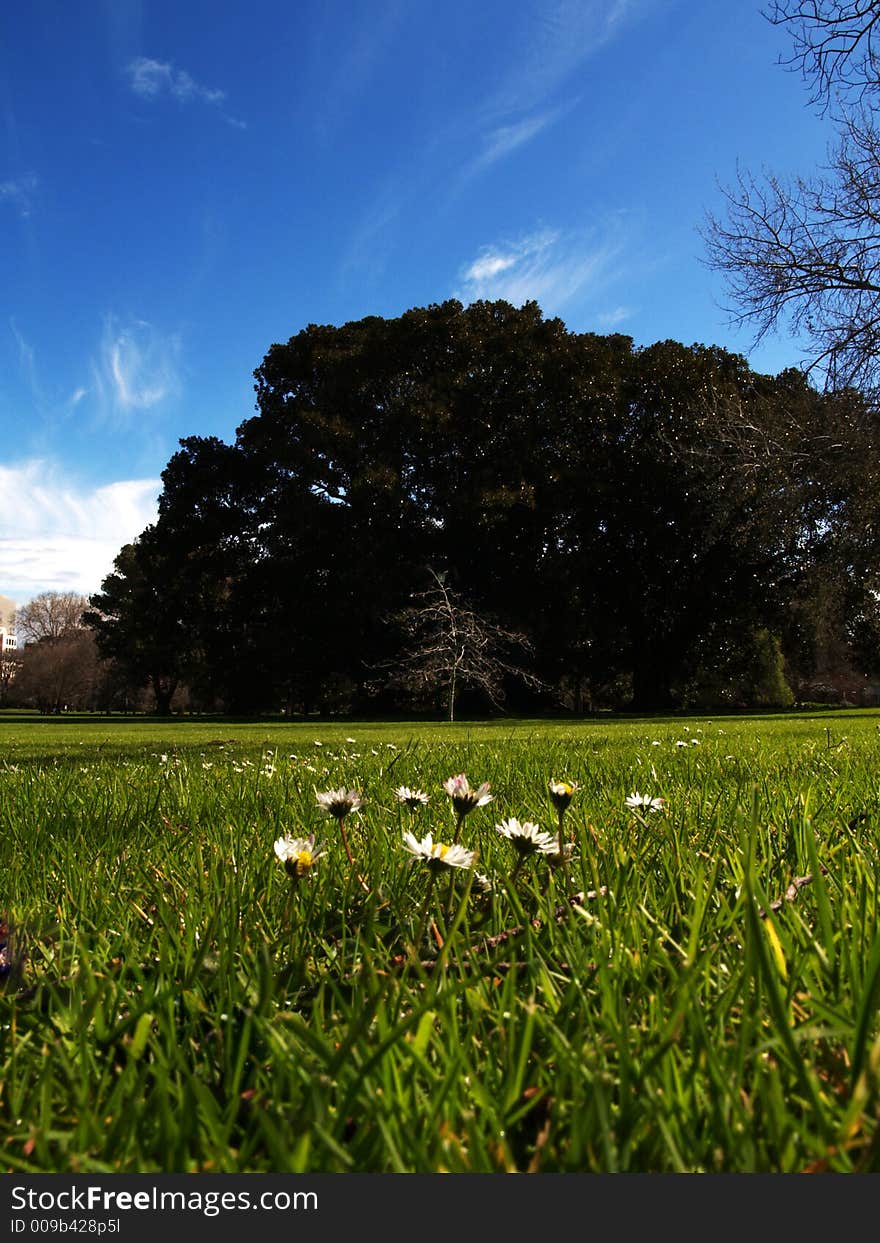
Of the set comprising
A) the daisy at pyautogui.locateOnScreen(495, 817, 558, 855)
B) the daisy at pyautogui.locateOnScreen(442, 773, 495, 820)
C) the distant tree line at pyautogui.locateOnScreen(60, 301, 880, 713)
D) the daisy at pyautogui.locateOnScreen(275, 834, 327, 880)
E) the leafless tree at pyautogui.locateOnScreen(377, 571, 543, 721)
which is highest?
the distant tree line at pyautogui.locateOnScreen(60, 301, 880, 713)

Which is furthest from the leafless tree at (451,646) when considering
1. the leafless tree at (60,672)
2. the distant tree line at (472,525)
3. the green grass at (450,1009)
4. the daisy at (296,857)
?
the leafless tree at (60,672)

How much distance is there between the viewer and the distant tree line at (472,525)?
85.8 ft

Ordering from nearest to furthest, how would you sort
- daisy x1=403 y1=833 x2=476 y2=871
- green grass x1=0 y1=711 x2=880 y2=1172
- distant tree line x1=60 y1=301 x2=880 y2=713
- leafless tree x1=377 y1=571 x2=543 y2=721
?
1. green grass x1=0 y1=711 x2=880 y2=1172
2. daisy x1=403 y1=833 x2=476 y2=871
3. leafless tree x1=377 y1=571 x2=543 y2=721
4. distant tree line x1=60 y1=301 x2=880 y2=713

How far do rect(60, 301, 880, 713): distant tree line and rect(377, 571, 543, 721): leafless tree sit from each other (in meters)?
0.28

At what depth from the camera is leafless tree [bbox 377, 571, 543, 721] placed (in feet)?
70.8

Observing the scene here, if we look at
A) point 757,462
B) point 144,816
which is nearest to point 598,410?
point 757,462

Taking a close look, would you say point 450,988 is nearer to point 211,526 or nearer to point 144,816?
point 144,816

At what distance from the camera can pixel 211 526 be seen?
97.0ft

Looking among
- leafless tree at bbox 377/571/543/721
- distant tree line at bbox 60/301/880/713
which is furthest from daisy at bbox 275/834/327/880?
distant tree line at bbox 60/301/880/713

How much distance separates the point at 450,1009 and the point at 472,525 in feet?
83.4

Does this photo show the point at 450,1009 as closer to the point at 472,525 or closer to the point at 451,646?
the point at 451,646

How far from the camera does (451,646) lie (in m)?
22.2

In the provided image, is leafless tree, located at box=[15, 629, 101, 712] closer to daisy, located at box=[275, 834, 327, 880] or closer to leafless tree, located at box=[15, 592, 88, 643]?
leafless tree, located at box=[15, 592, 88, 643]

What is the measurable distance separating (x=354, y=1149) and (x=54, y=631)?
73.2 metres
